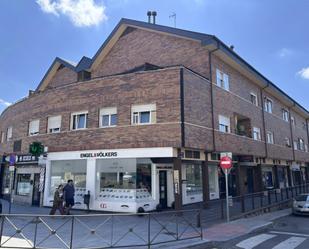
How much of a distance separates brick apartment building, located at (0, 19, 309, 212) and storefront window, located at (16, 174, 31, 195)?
0.07m

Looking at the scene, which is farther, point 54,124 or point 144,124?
point 54,124

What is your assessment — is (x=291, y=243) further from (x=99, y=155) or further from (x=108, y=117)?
(x=108, y=117)

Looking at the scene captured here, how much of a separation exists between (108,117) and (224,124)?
24.1ft

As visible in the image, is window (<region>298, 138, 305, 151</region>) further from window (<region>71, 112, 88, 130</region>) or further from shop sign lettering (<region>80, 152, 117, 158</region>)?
window (<region>71, 112, 88, 130</region>)

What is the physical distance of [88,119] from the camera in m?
17.3

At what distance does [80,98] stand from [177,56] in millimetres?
6443

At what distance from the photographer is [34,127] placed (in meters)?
20.5

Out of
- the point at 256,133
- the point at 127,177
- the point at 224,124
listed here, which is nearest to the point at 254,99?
the point at 256,133

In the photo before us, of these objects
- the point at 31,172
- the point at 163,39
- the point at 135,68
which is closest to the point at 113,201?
the point at 31,172

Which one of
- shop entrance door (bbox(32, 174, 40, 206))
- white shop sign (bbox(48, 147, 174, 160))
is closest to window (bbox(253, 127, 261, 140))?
white shop sign (bbox(48, 147, 174, 160))

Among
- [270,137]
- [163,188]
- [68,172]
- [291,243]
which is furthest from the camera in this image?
[270,137]

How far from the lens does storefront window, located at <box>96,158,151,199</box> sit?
1577 cm

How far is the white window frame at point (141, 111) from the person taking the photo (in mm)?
15586

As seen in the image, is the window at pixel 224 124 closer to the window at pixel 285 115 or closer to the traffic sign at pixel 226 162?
the traffic sign at pixel 226 162
